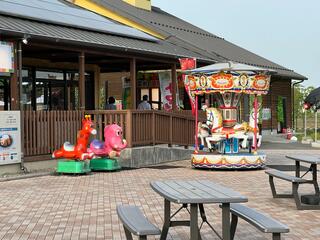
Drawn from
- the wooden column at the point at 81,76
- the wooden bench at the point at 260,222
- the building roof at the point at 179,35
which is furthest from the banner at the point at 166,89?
the wooden bench at the point at 260,222

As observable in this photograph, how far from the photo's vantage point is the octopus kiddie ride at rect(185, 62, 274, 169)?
49.1 feet

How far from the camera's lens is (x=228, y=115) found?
15789 millimetres

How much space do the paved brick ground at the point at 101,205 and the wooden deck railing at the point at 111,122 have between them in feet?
5.25

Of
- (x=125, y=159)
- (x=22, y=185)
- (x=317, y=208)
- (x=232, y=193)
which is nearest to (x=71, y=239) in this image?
(x=232, y=193)

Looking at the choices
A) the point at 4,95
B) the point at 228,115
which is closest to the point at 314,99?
the point at 228,115

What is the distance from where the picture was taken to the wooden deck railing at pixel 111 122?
1422 cm

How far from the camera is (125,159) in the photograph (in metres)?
15.9

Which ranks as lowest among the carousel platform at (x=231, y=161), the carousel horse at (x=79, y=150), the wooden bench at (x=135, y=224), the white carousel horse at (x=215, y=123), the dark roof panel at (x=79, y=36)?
the carousel platform at (x=231, y=161)

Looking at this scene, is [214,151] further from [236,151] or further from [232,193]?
[232,193]

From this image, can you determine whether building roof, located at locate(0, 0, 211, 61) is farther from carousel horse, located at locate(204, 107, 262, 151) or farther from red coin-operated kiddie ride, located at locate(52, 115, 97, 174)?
carousel horse, located at locate(204, 107, 262, 151)

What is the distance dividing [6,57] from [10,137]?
191cm

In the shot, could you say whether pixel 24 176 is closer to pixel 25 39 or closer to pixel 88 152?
pixel 88 152

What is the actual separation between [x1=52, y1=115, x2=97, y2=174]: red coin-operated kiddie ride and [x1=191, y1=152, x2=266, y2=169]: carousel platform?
10.4 ft

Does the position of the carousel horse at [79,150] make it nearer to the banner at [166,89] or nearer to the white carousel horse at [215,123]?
the white carousel horse at [215,123]
